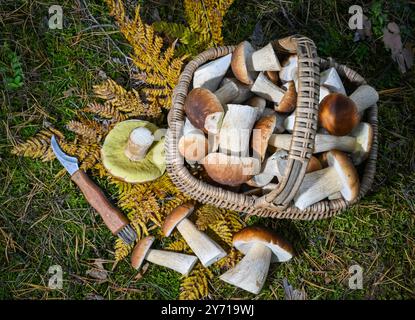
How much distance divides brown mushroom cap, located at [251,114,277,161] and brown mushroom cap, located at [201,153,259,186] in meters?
0.08

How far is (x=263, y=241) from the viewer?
2.75m

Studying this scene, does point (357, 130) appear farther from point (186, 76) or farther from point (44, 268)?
point (44, 268)

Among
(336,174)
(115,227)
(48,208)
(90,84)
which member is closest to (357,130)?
(336,174)

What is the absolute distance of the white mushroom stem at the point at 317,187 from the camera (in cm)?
257

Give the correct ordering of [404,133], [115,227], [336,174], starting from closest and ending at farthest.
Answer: [336,174] < [115,227] < [404,133]

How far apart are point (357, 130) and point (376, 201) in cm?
68

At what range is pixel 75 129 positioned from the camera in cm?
306

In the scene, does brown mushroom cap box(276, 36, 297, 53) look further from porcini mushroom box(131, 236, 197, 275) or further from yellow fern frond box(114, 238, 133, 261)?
yellow fern frond box(114, 238, 133, 261)

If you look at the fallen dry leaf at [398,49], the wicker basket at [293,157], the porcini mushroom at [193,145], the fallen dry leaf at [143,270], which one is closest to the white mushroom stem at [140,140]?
the wicker basket at [293,157]

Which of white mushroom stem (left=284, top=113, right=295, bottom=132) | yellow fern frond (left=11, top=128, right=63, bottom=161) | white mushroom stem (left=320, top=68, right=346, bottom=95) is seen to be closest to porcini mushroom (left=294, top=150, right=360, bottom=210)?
white mushroom stem (left=284, top=113, right=295, bottom=132)

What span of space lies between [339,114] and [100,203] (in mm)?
1577

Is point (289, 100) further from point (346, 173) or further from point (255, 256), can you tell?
point (255, 256)

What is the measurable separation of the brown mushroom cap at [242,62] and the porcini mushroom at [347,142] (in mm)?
371

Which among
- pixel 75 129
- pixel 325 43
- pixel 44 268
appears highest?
pixel 325 43
